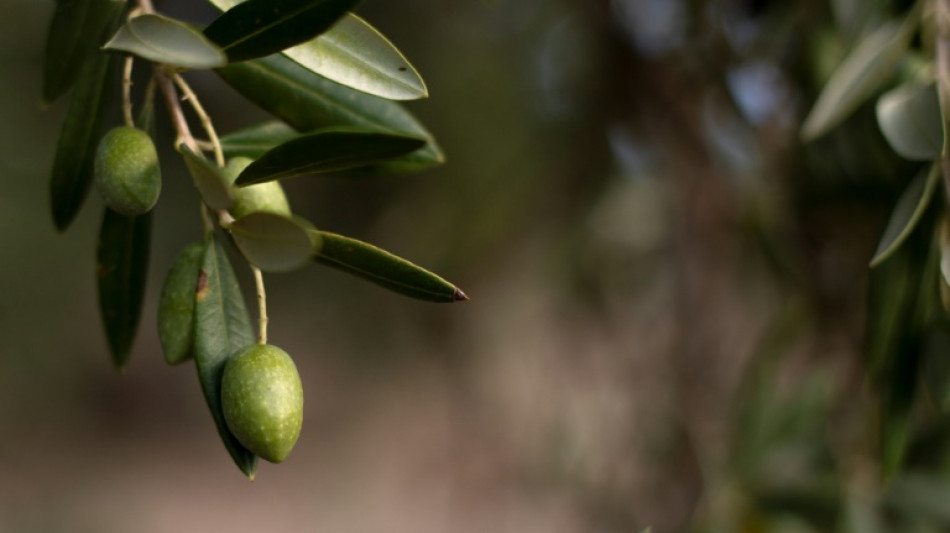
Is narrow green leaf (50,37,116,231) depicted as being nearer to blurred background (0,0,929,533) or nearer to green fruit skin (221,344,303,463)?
green fruit skin (221,344,303,463)

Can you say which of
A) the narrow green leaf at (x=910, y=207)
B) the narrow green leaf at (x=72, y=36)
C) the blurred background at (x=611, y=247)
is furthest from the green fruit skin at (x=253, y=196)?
the blurred background at (x=611, y=247)

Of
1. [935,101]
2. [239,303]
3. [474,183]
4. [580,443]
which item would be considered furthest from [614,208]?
[239,303]

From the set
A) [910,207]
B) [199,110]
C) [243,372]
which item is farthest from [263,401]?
[910,207]

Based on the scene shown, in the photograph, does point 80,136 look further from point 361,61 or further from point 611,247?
point 611,247

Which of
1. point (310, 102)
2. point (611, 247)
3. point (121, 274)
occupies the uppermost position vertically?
point (310, 102)

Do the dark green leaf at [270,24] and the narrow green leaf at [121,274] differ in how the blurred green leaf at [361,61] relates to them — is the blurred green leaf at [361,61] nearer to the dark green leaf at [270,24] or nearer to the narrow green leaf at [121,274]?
the dark green leaf at [270,24]
